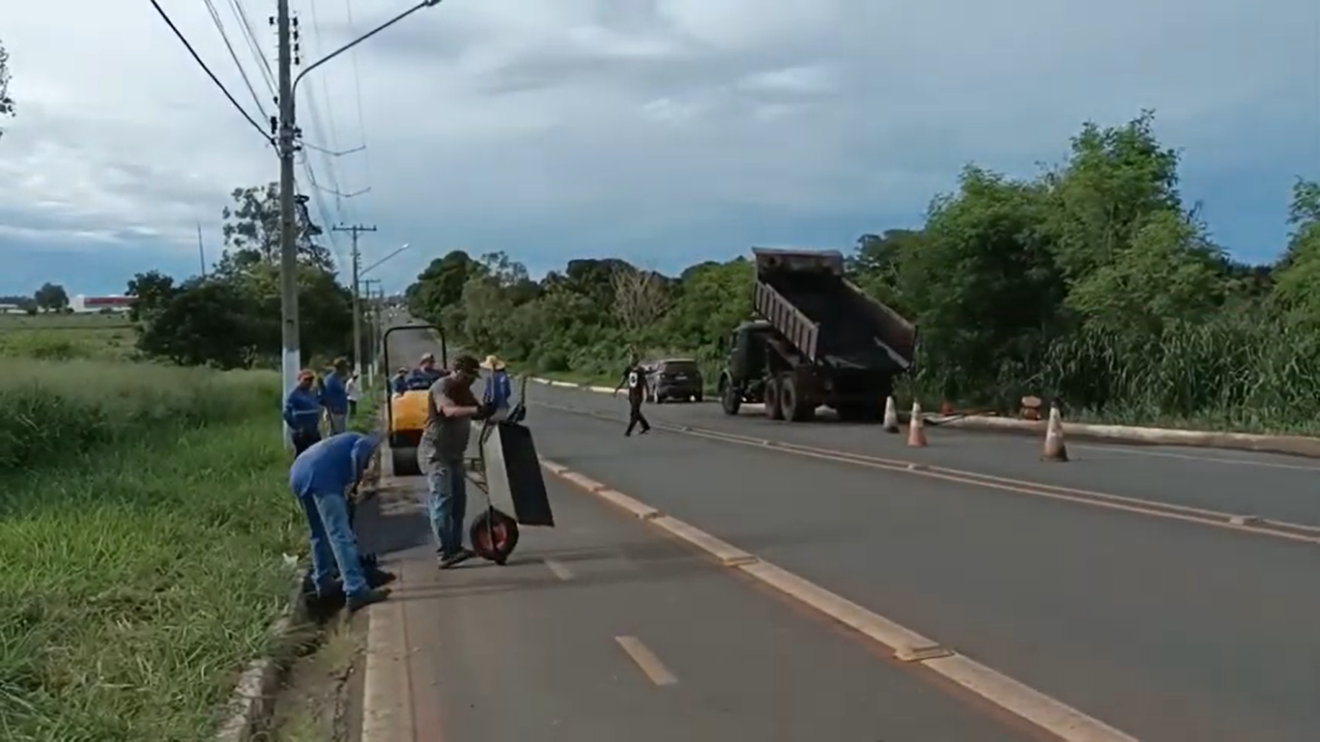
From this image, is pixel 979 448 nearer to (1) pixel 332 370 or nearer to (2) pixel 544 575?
(1) pixel 332 370

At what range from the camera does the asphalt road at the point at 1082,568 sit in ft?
21.1

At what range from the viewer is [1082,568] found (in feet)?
31.8

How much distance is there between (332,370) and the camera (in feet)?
75.6

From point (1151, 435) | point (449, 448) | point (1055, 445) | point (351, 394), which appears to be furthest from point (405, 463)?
point (1151, 435)

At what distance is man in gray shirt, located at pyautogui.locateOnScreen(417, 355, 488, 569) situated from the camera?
35.9 feet

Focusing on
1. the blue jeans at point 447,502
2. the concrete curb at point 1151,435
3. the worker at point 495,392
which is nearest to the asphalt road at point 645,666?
the blue jeans at point 447,502

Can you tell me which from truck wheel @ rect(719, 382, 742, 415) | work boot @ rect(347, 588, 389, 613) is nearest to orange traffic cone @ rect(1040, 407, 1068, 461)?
work boot @ rect(347, 588, 389, 613)

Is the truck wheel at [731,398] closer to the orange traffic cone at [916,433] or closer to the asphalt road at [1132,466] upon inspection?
the asphalt road at [1132,466]

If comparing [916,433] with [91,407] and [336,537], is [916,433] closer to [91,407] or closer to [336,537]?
[91,407]

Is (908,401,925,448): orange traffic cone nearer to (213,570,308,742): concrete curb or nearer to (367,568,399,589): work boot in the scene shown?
(367,568,399,589): work boot

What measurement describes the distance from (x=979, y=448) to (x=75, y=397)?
1381 cm

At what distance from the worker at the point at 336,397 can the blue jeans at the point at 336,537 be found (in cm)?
1156

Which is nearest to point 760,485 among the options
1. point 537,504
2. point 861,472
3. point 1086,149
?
point 861,472

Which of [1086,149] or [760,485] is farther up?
[1086,149]
